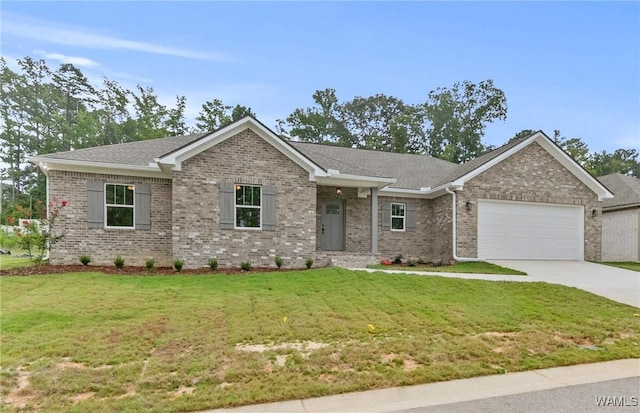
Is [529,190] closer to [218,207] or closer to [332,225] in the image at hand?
[332,225]

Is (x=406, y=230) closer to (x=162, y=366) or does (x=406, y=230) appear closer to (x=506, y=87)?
(x=162, y=366)

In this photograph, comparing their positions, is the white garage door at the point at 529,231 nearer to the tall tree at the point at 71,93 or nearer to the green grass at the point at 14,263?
the green grass at the point at 14,263

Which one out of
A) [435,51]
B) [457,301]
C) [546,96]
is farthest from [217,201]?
[546,96]

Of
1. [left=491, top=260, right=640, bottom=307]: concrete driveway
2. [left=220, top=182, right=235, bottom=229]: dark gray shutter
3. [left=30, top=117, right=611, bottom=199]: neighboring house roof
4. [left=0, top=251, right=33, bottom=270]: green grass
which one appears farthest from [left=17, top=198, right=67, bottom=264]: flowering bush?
[left=491, top=260, right=640, bottom=307]: concrete driveway

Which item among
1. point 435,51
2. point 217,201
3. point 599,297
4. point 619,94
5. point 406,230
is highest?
point 435,51

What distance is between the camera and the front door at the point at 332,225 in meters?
14.9

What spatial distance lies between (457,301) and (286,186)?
6.91m

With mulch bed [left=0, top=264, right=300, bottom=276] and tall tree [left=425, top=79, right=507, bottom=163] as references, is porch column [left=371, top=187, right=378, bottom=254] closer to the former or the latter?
mulch bed [left=0, top=264, right=300, bottom=276]

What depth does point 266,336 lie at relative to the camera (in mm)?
5578

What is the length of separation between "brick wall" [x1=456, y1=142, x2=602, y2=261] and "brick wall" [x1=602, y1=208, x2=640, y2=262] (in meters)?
2.55

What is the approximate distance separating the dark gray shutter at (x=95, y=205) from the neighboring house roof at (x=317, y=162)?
537mm

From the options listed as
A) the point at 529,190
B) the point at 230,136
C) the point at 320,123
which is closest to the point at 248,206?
the point at 230,136

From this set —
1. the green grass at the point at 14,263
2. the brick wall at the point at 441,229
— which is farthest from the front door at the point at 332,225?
the green grass at the point at 14,263

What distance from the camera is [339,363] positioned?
4676mm
